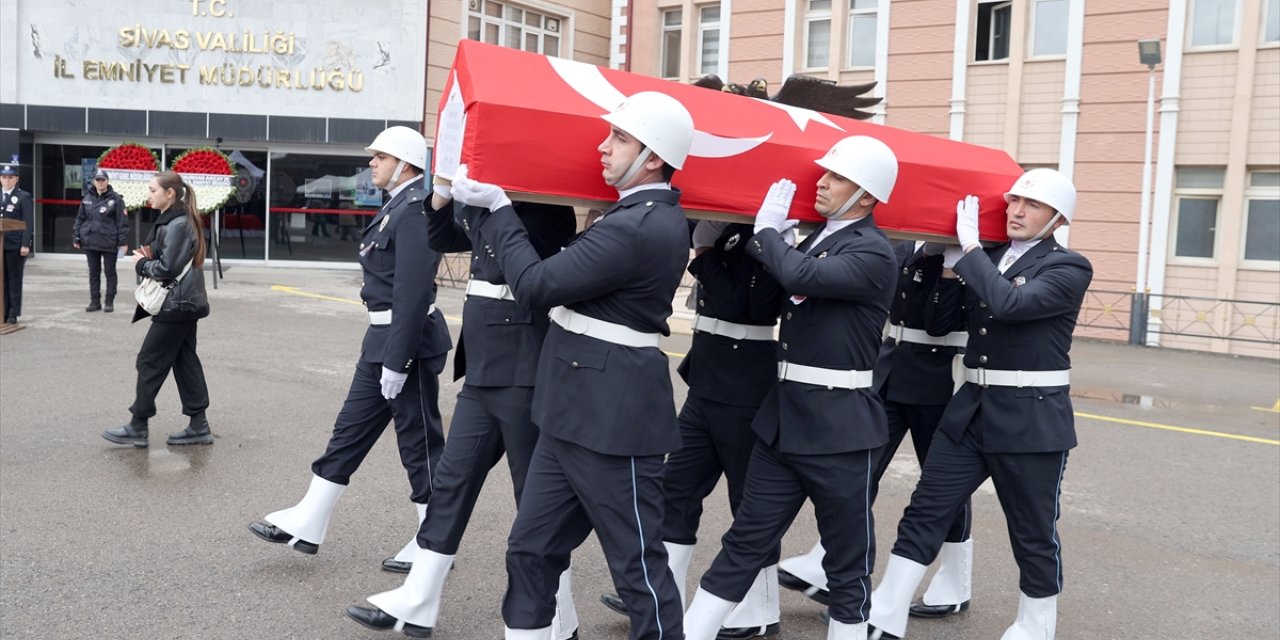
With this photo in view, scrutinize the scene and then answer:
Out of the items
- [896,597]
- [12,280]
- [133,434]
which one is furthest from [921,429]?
[12,280]

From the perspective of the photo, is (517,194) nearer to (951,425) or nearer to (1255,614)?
(951,425)

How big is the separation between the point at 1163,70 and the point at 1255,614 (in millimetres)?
14968

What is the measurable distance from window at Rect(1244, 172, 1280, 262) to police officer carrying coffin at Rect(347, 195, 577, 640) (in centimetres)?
1656

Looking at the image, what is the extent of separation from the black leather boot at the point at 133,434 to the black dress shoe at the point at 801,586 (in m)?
4.56

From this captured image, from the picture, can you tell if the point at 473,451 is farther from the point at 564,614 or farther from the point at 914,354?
the point at 914,354

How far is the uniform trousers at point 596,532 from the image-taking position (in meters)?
3.62

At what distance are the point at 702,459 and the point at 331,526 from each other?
236 centimetres

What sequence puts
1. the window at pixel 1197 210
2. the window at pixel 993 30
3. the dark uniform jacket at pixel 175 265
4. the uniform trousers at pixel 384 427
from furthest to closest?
1. the window at pixel 993 30
2. the window at pixel 1197 210
3. the dark uniform jacket at pixel 175 265
4. the uniform trousers at pixel 384 427

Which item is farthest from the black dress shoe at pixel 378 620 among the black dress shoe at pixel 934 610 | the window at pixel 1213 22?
the window at pixel 1213 22

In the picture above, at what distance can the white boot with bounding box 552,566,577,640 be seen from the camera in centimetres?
434

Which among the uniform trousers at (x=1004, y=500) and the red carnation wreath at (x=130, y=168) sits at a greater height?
the red carnation wreath at (x=130, y=168)

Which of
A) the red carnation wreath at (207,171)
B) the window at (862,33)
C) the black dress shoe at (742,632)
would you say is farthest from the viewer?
A: the window at (862,33)

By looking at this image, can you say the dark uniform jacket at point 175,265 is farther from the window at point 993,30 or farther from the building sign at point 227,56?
the building sign at point 227,56

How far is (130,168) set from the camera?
850 inches
